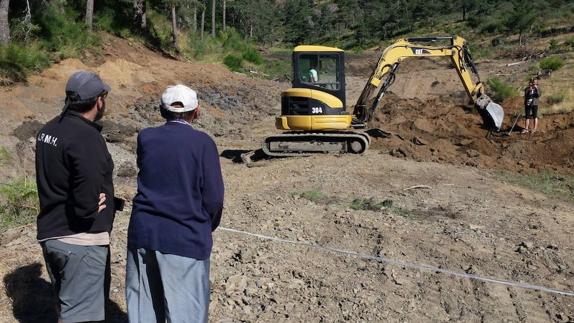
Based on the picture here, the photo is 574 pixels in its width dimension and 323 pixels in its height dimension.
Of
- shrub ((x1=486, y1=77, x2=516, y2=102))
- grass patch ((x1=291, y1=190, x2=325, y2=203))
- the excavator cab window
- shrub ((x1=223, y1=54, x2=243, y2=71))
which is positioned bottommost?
grass patch ((x1=291, y1=190, x2=325, y2=203))

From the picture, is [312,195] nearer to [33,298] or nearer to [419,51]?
[33,298]

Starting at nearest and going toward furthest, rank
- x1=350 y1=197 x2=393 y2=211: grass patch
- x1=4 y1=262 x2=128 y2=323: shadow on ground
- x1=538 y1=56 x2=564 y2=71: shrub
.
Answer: x1=4 y1=262 x2=128 y2=323: shadow on ground
x1=350 y1=197 x2=393 y2=211: grass patch
x1=538 y1=56 x2=564 y2=71: shrub

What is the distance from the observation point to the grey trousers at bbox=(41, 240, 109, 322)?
3.39 meters

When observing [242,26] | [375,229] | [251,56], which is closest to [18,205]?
[375,229]

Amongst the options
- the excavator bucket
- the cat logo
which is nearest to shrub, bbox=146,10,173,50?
the cat logo

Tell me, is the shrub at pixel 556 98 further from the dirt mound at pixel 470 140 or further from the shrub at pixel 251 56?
the shrub at pixel 251 56

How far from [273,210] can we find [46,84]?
9497mm

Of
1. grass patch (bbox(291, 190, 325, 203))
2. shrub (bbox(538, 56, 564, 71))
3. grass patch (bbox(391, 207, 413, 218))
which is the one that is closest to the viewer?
grass patch (bbox(391, 207, 413, 218))

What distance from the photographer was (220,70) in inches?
1029

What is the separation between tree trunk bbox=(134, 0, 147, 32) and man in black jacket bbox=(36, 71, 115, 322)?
22.2 metres

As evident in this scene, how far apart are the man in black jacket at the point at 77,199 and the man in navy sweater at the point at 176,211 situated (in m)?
0.26

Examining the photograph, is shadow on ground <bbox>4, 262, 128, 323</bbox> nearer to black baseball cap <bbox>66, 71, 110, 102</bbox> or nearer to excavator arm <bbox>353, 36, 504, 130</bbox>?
black baseball cap <bbox>66, 71, 110, 102</bbox>

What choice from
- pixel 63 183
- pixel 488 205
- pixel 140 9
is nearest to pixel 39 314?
pixel 63 183

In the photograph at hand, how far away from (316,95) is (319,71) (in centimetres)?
62
